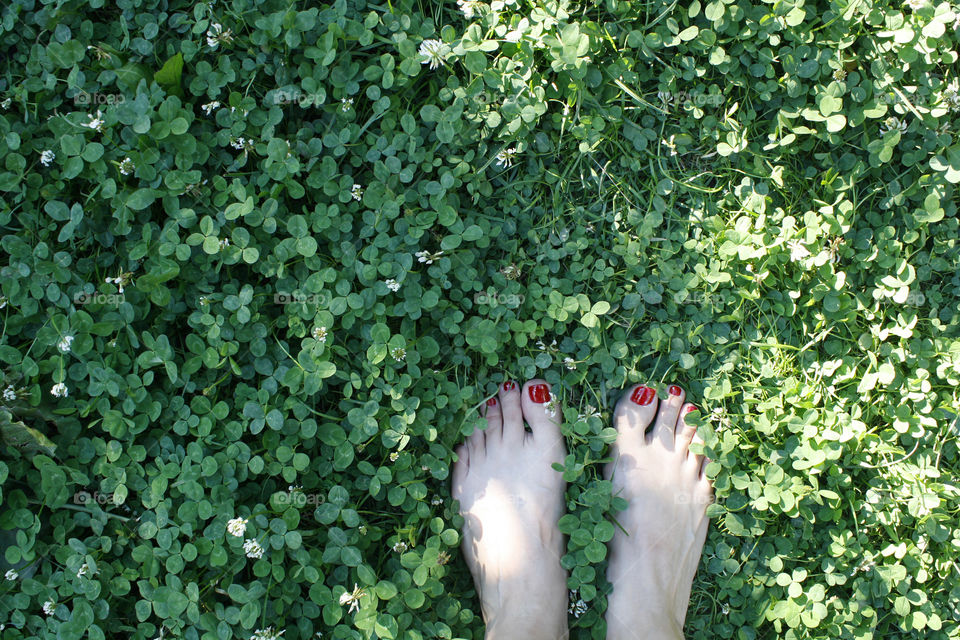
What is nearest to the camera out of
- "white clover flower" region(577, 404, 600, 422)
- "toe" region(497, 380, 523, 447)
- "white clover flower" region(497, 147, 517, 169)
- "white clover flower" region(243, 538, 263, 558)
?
"white clover flower" region(243, 538, 263, 558)

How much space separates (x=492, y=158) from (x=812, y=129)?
1.31m

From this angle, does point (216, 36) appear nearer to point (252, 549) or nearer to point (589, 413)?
point (252, 549)

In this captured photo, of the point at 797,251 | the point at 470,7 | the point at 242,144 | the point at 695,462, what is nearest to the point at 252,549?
the point at 242,144

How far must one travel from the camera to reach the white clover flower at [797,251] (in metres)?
2.54

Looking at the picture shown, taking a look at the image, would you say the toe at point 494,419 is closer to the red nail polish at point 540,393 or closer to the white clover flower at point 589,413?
the red nail polish at point 540,393

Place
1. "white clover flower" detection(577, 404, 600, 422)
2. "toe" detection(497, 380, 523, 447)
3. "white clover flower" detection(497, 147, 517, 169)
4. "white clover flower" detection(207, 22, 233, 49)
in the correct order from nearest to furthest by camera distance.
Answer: "white clover flower" detection(207, 22, 233, 49)
"white clover flower" detection(497, 147, 517, 169)
"white clover flower" detection(577, 404, 600, 422)
"toe" detection(497, 380, 523, 447)

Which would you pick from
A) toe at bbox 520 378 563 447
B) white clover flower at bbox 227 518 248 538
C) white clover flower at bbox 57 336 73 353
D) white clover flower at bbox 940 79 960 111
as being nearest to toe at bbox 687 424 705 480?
toe at bbox 520 378 563 447

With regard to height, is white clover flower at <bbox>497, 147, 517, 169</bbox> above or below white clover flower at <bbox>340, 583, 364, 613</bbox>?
above

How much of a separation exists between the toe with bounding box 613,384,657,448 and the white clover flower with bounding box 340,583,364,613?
3.88ft

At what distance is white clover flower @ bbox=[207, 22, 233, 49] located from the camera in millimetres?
2396

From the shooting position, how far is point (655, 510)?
273cm

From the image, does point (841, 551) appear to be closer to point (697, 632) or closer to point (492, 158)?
point (697, 632)

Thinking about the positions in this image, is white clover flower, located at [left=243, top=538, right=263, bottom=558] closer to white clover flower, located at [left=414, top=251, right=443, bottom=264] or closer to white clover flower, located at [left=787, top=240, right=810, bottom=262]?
white clover flower, located at [left=414, top=251, right=443, bottom=264]

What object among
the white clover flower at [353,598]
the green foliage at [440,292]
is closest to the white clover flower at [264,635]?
the green foliage at [440,292]
